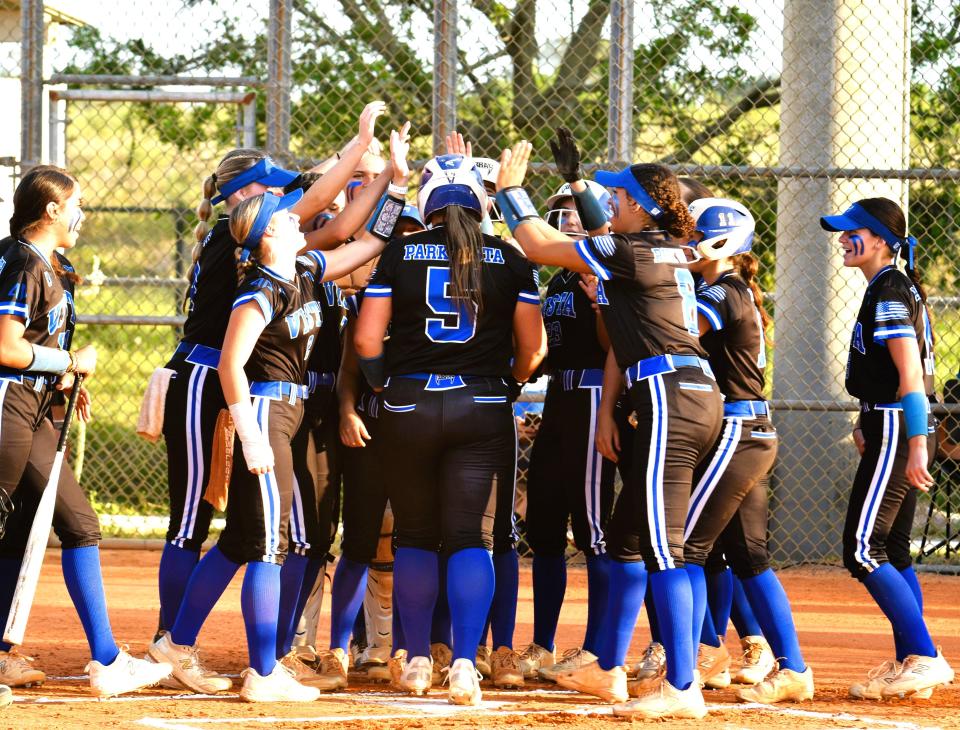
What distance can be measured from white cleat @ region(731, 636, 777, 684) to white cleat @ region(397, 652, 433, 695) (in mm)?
1402

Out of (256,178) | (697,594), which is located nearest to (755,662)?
(697,594)

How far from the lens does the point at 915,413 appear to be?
523cm

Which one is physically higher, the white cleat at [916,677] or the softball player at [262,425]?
the softball player at [262,425]

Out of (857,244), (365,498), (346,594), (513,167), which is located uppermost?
(513,167)

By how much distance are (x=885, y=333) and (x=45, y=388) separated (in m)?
3.35

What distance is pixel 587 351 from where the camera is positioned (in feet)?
18.6

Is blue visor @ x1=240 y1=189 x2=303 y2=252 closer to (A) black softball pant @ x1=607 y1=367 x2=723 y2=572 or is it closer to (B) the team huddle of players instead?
(B) the team huddle of players

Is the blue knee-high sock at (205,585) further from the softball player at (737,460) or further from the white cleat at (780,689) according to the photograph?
the white cleat at (780,689)

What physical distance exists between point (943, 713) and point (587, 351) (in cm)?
202

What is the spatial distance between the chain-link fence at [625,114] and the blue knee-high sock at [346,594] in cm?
284

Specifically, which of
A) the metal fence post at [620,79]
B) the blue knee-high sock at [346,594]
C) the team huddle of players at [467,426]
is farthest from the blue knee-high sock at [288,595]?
the metal fence post at [620,79]

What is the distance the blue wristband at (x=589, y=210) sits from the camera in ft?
17.0

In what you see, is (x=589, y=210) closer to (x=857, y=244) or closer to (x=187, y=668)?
(x=857, y=244)

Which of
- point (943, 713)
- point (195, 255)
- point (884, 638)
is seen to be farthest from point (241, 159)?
point (884, 638)
